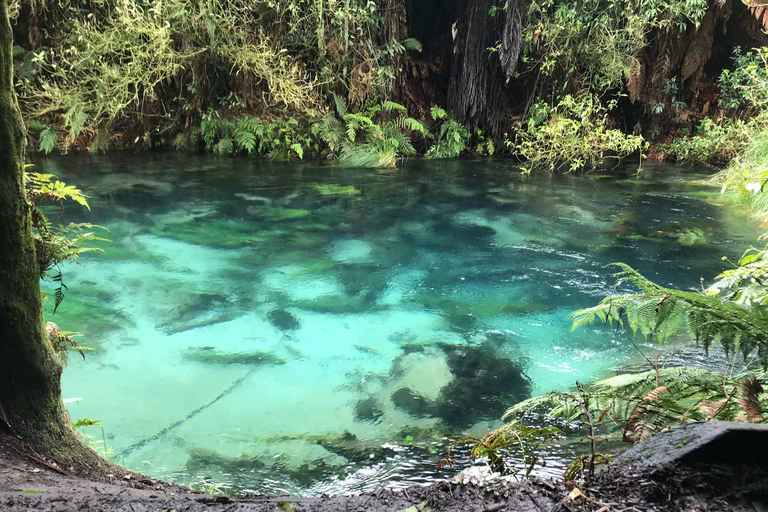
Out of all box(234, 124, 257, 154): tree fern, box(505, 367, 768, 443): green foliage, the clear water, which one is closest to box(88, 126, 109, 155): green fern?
box(234, 124, 257, 154): tree fern

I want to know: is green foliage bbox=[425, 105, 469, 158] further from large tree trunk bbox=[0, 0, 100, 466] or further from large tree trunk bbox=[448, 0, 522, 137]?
large tree trunk bbox=[0, 0, 100, 466]

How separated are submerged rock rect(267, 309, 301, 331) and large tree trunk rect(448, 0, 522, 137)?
7.84 m

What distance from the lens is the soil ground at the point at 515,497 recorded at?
1.15 meters

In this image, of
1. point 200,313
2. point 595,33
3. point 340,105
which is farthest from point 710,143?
point 200,313

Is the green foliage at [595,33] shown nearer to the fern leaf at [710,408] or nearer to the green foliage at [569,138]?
the green foliage at [569,138]

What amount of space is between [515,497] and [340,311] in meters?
3.35

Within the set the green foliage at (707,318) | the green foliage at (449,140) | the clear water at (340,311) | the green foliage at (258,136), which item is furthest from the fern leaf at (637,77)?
the green foliage at (707,318)

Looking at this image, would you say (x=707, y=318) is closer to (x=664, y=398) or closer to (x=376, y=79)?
(x=664, y=398)

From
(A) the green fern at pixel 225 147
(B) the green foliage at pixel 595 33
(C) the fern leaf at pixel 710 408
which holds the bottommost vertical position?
(C) the fern leaf at pixel 710 408

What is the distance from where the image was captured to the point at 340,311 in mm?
4508

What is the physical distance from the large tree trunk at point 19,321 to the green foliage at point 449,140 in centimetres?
1027

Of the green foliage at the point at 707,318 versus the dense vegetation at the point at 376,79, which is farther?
the dense vegetation at the point at 376,79

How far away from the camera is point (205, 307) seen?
450 cm

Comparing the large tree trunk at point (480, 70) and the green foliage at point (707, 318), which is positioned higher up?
the large tree trunk at point (480, 70)
